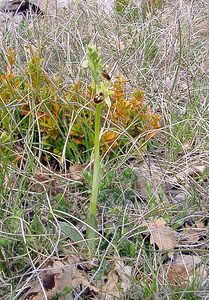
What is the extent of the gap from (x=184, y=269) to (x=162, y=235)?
13 cm

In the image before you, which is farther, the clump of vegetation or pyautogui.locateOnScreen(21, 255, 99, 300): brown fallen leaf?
the clump of vegetation

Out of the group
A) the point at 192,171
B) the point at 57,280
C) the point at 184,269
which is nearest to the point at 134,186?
the point at 192,171

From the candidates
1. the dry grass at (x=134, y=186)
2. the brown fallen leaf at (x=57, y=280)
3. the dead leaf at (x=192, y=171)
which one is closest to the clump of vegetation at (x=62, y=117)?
the dry grass at (x=134, y=186)

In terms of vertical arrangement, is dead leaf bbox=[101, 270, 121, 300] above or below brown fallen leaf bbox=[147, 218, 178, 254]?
below

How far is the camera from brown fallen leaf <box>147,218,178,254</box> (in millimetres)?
1588

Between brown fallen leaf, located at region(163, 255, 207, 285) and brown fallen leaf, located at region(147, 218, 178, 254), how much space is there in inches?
2.1

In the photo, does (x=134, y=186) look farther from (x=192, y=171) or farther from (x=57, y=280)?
(x=57, y=280)

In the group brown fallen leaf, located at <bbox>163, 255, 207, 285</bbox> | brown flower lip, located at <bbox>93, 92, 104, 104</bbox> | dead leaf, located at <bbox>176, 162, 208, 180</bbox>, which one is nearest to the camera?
brown flower lip, located at <bbox>93, 92, 104, 104</bbox>

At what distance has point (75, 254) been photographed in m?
1.50

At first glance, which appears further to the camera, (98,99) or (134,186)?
(134,186)

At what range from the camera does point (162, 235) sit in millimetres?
1607

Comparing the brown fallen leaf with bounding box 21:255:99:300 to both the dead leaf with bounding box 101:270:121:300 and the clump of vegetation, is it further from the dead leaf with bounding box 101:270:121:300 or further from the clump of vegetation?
the clump of vegetation

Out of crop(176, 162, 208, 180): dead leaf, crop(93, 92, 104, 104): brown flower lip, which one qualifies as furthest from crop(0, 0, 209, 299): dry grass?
crop(93, 92, 104, 104): brown flower lip

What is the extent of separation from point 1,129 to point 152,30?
1369 millimetres
